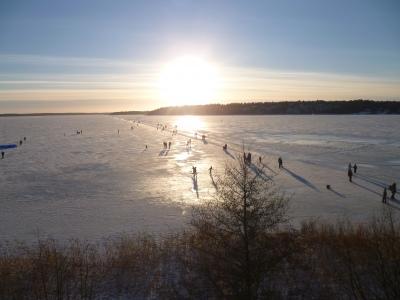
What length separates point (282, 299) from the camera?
10.3m

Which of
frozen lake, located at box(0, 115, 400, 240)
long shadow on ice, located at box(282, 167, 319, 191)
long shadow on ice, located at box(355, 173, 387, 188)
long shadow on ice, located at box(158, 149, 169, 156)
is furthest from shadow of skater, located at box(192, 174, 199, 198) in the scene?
long shadow on ice, located at box(158, 149, 169, 156)

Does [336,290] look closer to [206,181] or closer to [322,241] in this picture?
[322,241]

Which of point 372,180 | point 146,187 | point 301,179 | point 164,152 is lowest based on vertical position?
point 164,152

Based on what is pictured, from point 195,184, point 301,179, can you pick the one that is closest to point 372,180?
point 301,179

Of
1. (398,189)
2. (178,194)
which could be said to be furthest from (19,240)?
(398,189)

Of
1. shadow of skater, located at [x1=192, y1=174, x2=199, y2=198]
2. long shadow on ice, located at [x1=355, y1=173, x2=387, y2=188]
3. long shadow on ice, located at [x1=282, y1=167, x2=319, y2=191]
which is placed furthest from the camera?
long shadow on ice, located at [x1=282, y1=167, x2=319, y2=191]

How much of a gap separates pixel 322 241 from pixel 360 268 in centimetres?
183

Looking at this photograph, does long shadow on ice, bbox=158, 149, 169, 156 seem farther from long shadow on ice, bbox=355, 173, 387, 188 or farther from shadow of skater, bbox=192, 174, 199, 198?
long shadow on ice, bbox=355, 173, 387, 188

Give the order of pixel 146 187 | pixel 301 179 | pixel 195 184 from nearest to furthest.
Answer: pixel 146 187 < pixel 195 184 < pixel 301 179

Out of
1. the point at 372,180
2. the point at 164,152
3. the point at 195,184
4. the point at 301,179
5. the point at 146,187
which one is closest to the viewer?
the point at 372,180

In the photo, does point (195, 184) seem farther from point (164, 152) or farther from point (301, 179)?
point (164, 152)

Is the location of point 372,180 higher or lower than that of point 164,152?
higher

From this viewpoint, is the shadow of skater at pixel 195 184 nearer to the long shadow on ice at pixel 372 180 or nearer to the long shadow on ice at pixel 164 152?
the long shadow on ice at pixel 372 180

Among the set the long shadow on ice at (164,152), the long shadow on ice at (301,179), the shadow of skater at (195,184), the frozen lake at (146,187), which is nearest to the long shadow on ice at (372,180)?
the frozen lake at (146,187)
